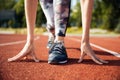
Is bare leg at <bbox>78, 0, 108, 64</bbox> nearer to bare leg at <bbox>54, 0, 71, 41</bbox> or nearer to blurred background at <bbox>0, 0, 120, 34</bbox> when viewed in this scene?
bare leg at <bbox>54, 0, 71, 41</bbox>

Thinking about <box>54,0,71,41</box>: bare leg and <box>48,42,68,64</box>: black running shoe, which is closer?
<box>48,42,68,64</box>: black running shoe

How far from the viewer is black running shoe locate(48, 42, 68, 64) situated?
9.68 feet

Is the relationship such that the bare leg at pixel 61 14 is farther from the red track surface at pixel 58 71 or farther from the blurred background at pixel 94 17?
the blurred background at pixel 94 17

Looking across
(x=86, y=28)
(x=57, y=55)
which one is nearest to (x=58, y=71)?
(x=57, y=55)

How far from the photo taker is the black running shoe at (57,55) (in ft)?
9.68

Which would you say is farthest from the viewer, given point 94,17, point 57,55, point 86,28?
point 94,17

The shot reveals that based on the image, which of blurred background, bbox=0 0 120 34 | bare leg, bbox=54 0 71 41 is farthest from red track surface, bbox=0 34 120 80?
blurred background, bbox=0 0 120 34

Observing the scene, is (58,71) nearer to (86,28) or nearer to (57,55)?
(57,55)

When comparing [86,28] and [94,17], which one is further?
[94,17]

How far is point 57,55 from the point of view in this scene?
9.77 ft

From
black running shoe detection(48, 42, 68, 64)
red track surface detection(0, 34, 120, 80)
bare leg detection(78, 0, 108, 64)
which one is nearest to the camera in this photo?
red track surface detection(0, 34, 120, 80)

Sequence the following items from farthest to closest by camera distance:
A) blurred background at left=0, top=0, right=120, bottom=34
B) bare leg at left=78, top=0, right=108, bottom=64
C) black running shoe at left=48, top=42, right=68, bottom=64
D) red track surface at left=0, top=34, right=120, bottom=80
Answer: blurred background at left=0, top=0, right=120, bottom=34, bare leg at left=78, top=0, right=108, bottom=64, black running shoe at left=48, top=42, right=68, bottom=64, red track surface at left=0, top=34, right=120, bottom=80

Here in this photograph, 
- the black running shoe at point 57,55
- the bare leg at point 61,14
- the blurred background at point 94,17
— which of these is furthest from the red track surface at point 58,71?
the blurred background at point 94,17

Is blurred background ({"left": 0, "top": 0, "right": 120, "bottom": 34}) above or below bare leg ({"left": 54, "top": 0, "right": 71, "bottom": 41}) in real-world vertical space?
below
